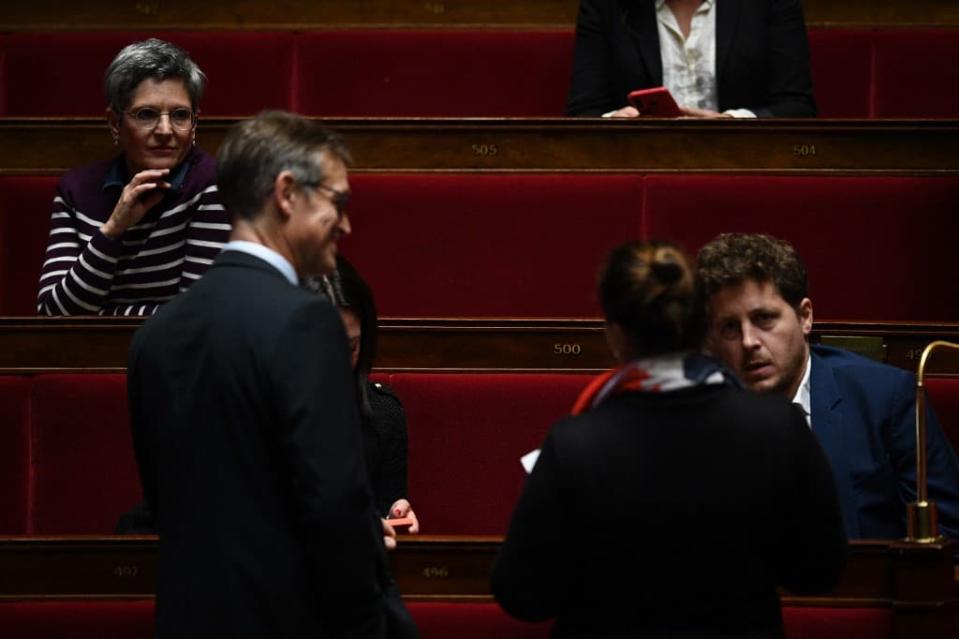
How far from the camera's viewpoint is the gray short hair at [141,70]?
3.20 feet

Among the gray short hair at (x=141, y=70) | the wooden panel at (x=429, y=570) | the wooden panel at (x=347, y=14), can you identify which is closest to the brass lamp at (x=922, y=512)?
the wooden panel at (x=429, y=570)

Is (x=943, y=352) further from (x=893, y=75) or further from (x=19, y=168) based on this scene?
(x=19, y=168)

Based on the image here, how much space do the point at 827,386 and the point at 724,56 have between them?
0.43 metres

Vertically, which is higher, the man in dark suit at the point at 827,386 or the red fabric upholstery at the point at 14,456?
the man in dark suit at the point at 827,386

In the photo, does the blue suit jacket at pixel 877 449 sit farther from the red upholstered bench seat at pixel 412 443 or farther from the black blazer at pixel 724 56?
the black blazer at pixel 724 56

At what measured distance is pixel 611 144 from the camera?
1137mm

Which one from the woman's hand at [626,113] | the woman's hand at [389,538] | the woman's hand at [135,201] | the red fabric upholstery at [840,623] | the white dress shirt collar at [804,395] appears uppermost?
the woman's hand at [626,113]

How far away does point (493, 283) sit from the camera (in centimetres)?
113

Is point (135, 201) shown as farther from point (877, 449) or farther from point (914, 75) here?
point (914, 75)

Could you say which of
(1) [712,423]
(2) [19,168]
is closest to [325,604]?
(1) [712,423]

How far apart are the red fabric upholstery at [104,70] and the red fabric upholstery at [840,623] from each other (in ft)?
2.55

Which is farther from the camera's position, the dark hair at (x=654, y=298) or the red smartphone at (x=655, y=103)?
the red smartphone at (x=655, y=103)

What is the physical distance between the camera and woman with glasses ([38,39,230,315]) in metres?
0.96

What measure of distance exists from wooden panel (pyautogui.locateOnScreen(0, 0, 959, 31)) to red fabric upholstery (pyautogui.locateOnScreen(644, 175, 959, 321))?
0.33 metres
